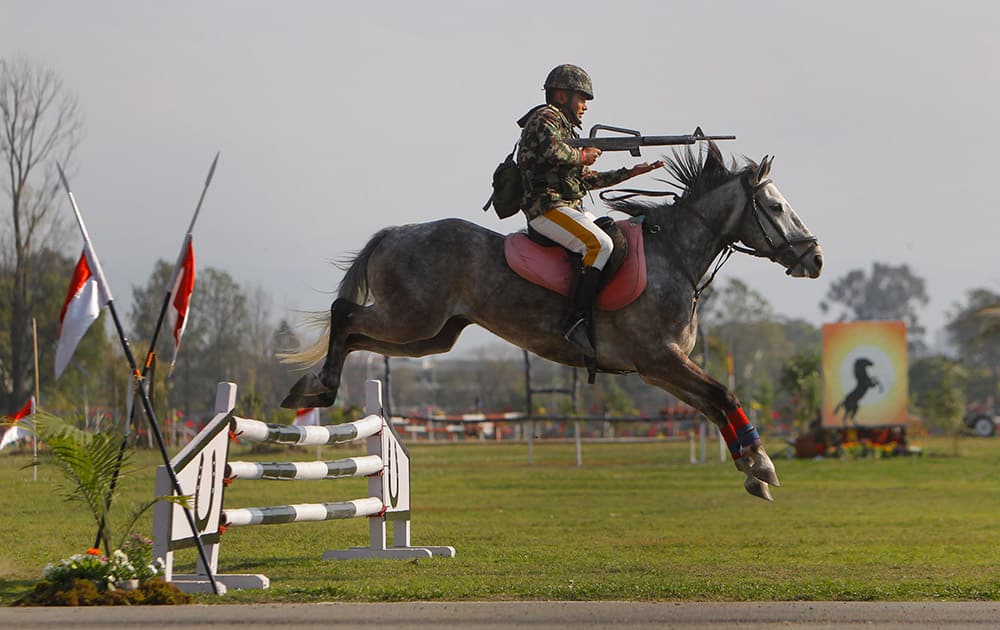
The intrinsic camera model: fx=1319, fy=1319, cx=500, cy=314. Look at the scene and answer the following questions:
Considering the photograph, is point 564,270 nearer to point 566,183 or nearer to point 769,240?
point 566,183

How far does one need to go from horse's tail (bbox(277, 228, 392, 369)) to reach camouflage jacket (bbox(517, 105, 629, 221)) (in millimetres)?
1156

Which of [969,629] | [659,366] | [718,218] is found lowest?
[969,629]

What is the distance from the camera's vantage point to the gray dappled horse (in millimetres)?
9102

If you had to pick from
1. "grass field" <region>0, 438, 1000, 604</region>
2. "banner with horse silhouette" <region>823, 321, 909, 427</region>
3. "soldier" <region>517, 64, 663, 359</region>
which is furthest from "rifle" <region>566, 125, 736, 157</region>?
"banner with horse silhouette" <region>823, 321, 909, 427</region>

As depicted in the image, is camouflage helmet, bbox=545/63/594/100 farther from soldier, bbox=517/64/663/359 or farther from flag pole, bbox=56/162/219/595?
flag pole, bbox=56/162/219/595

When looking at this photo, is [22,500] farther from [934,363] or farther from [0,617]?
[934,363]

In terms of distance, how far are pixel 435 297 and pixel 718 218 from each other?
217 cm

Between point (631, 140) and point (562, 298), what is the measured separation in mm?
1278

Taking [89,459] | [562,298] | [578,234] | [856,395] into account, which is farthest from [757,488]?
[856,395]

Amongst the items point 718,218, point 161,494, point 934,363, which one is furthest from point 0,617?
point 934,363

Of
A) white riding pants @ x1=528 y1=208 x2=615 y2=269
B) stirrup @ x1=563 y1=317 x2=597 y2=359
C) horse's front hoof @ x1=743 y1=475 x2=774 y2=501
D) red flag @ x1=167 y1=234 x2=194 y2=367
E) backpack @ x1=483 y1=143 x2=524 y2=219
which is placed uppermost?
backpack @ x1=483 y1=143 x2=524 y2=219

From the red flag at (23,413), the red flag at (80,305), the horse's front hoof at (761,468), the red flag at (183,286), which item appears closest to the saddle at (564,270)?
the horse's front hoof at (761,468)

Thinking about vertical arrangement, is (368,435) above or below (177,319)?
below

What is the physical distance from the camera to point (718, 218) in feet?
31.7
